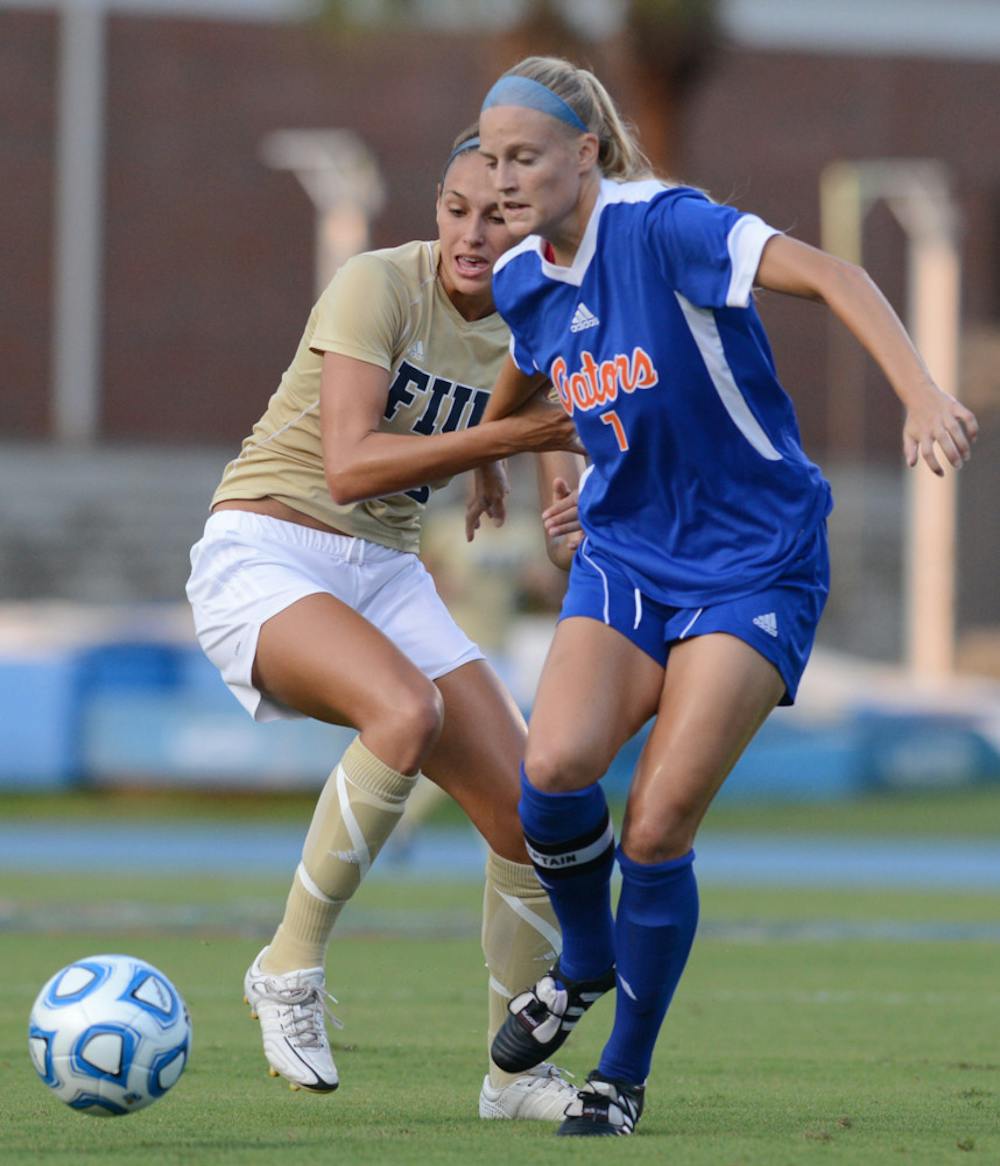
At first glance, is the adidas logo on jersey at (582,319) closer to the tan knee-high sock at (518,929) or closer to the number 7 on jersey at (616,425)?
Result: the number 7 on jersey at (616,425)

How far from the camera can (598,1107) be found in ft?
17.0

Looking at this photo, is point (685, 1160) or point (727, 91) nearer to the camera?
point (685, 1160)

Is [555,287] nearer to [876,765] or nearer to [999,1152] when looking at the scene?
[999,1152]

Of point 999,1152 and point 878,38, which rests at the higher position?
point 878,38

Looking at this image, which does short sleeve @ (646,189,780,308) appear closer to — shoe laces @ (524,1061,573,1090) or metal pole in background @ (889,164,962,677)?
shoe laces @ (524,1061,573,1090)

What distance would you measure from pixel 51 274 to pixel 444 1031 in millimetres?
29666

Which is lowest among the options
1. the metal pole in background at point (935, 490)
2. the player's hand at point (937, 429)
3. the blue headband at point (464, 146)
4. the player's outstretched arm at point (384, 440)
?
the metal pole in background at point (935, 490)

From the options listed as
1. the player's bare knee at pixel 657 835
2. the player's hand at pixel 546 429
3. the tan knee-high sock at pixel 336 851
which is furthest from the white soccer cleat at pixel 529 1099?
the player's hand at pixel 546 429

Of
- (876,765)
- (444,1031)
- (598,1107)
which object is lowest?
(876,765)

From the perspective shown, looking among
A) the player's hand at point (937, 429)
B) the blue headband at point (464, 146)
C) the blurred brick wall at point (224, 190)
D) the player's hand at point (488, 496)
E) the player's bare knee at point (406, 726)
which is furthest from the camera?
the blurred brick wall at point (224, 190)

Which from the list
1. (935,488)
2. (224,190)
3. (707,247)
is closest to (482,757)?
(707,247)

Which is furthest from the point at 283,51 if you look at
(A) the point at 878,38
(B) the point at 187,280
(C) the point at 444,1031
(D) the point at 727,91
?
(C) the point at 444,1031

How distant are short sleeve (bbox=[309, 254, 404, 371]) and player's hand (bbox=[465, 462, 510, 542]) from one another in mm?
579

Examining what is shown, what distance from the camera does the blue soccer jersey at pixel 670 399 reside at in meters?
5.11
